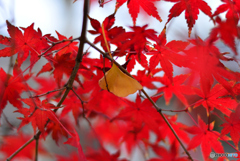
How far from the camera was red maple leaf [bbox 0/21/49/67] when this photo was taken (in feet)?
1.82

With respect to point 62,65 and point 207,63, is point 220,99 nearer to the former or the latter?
point 207,63

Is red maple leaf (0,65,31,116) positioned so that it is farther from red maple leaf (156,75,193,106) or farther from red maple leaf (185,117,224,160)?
red maple leaf (185,117,224,160)

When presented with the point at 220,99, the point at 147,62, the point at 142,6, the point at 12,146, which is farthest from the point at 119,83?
the point at 12,146

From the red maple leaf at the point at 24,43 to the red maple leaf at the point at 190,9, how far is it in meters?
0.42

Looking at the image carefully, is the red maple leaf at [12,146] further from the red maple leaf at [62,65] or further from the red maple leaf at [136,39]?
the red maple leaf at [136,39]

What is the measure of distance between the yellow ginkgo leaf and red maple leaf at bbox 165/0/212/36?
0.68ft

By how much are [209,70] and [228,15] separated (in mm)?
174

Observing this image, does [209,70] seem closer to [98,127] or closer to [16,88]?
[16,88]

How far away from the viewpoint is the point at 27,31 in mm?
571

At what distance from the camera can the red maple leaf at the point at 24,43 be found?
55 cm

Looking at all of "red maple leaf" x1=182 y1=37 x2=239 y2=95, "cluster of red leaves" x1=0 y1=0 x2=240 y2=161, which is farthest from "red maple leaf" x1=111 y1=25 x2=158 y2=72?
"red maple leaf" x1=182 y1=37 x2=239 y2=95

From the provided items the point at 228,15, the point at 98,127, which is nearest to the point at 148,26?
the point at 228,15

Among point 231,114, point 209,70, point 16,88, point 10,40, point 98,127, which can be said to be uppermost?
point 10,40

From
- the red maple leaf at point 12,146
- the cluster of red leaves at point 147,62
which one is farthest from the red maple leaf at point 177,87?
the red maple leaf at point 12,146
